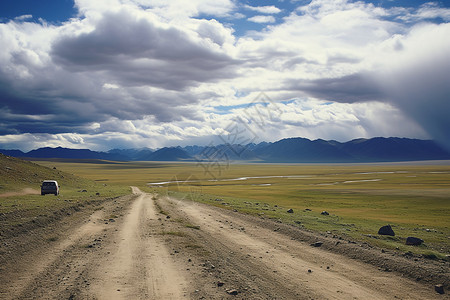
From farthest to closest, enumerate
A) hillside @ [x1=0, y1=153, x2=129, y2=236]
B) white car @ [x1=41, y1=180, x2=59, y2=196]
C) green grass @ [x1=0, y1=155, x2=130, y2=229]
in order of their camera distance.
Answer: white car @ [x1=41, y1=180, x2=59, y2=196], green grass @ [x1=0, y1=155, x2=130, y2=229], hillside @ [x1=0, y1=153, x2=129, y2=236]

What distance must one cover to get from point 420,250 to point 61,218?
26859 mm

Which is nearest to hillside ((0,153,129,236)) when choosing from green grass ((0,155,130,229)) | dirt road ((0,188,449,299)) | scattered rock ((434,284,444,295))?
green grass ((0,155,130,229))

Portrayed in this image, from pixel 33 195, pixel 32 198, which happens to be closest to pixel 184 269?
pixel 32 198

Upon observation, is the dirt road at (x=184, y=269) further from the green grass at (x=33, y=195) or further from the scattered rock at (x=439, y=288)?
the green grass at (x=33, y=195)

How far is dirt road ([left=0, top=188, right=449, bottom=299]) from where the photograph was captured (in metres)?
11.1

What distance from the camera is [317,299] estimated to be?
10656 mm

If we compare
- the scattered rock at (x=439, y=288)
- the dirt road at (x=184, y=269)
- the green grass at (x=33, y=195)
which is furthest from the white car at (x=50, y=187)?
the scattered rock at (x=439, y=288)

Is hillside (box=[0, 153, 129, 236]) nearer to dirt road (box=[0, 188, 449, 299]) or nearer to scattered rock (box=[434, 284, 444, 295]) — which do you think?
dirt road (box=[0, 188, 449, 299])

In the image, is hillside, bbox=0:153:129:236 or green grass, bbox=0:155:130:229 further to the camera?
green grass, bbox=0:155:130:229

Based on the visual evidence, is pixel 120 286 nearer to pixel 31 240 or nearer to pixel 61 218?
pixel 31 240

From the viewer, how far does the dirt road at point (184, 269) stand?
1109 centimetres

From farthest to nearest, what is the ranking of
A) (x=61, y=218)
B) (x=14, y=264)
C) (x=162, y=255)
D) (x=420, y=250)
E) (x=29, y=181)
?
(x=29, y=181)
(x=61, y=218)
(x=420, y=250)
(x=162, y=255)
(x=14, y=264)

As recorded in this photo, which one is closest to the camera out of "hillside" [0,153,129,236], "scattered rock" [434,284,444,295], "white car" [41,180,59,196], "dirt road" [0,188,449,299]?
"dirt road" [0,188,449,299]

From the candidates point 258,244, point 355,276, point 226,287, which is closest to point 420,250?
point 355,276
